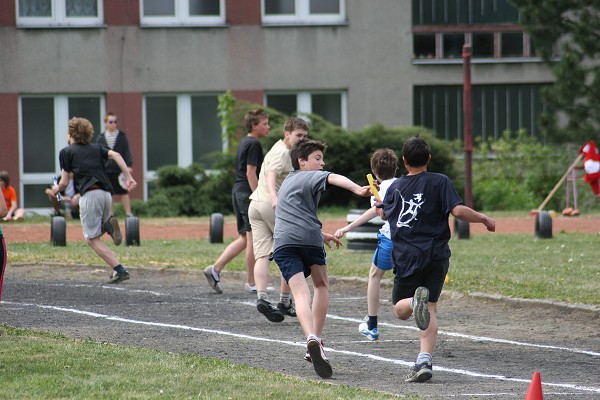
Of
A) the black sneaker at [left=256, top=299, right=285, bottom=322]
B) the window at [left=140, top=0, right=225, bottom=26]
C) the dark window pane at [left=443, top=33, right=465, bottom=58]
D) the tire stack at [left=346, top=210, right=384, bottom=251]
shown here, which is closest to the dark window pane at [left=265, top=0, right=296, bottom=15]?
the window at [left=140, top=0, right=225, bottom=26]

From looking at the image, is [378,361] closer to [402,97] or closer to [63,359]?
[63,359]

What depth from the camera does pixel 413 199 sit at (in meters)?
8.59

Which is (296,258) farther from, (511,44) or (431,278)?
(511,44)

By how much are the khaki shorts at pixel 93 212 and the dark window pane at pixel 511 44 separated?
66.4 ft

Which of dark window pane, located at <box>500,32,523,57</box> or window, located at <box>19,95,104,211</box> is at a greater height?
dark window pane, located at <box>500,32,523,57</box>

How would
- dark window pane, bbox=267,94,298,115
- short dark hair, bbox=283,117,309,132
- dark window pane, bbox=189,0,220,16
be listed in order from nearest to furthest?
short dark hair, bbox=283,117,309,132 → dark window pane, bbox=189,0,220,16 → dark window pane, bbox=267,94,298,115

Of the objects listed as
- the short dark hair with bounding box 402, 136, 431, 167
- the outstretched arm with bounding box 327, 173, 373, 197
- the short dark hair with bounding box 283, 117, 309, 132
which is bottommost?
the outstretched arm with bounding box 327, 173, 373, 197

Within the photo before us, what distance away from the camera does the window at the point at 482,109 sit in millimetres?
32781

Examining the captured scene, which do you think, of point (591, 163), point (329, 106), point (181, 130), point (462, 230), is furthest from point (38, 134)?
point (462, 230)

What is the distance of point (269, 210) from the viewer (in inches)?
476

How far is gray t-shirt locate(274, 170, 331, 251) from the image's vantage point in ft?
30.0

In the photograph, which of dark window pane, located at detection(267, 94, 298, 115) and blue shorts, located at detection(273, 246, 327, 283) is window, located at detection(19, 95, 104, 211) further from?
blue shorts, located at detection(273, 246, 327, 283)

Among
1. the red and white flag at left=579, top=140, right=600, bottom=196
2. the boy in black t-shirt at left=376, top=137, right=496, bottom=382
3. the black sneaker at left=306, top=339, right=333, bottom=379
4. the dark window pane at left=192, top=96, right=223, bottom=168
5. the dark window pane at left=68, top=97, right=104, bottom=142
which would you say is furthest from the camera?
the dark window pane at left=192, top=96, right=223, bottom=168

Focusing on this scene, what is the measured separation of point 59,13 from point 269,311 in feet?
68.9
